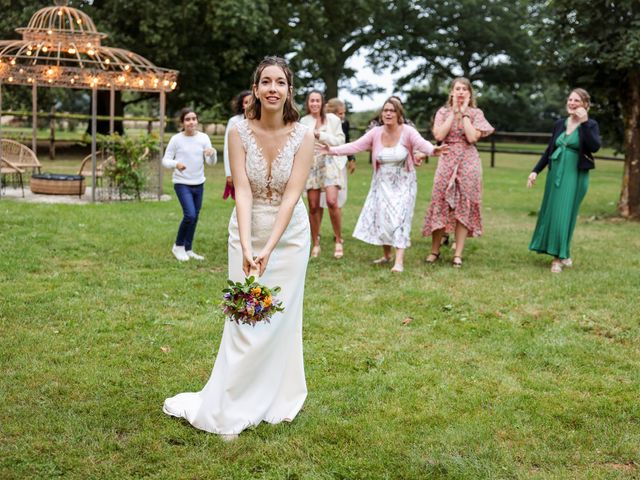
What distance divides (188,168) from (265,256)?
5455 mm

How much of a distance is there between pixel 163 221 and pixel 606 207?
9.74 metres

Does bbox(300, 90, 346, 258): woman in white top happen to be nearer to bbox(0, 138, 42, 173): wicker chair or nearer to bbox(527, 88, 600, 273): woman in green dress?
Answer: bbox(527, 88, 600, 273): woman in green dress

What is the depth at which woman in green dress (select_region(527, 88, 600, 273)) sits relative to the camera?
9.62 meters

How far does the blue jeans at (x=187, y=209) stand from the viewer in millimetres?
9844

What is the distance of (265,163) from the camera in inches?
190

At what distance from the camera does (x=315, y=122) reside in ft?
33.4

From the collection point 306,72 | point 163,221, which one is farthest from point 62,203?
point 306,72

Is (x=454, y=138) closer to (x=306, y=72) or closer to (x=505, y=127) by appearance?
(x=306, y=72)

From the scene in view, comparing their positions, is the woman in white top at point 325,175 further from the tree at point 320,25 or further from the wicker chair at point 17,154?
the tree at point 320,25

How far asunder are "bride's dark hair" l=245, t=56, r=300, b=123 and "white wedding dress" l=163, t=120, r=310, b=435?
0.07 m

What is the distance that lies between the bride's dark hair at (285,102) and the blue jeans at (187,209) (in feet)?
16.8

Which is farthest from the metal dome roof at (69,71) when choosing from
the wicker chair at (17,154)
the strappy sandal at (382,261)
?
the strappy sandal at (382,261)

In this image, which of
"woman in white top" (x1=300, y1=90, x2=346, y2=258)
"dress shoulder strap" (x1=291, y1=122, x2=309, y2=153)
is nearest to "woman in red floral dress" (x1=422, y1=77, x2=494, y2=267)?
"woman in white top" (x1=300, y1=90, x2=346, y2=258)

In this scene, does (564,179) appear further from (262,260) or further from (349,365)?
(262,260)
